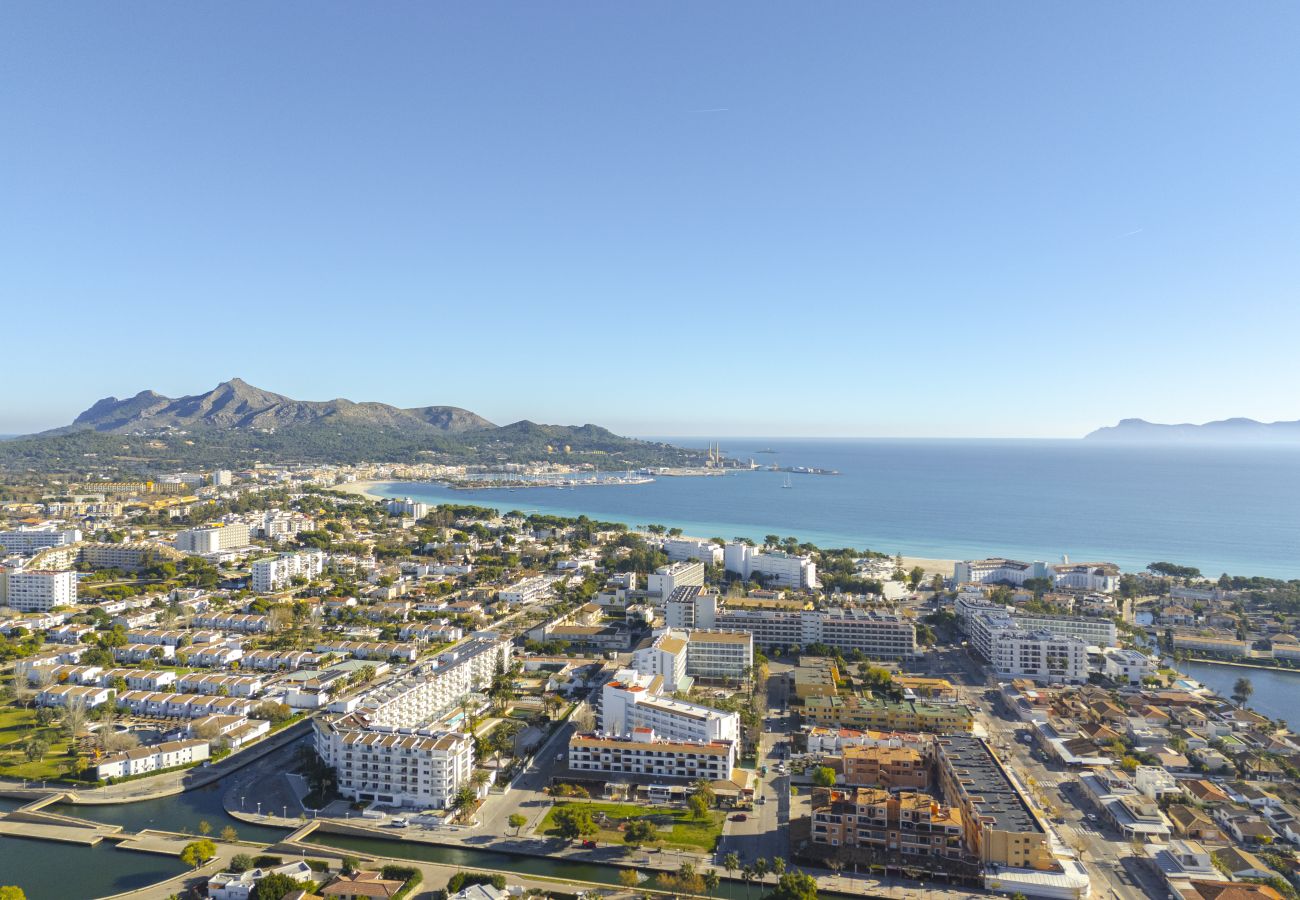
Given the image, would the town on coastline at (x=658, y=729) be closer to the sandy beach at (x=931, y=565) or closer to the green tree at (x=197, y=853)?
the green tree at (x=197, y=853)

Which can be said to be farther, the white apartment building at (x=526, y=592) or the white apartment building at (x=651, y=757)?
the white apartment building at (x=526, y=592)

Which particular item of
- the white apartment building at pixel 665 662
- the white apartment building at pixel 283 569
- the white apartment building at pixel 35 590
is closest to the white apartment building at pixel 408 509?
the white apartment building at pixel 283 569

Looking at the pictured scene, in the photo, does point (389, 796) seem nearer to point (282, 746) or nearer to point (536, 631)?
point (282, 746)

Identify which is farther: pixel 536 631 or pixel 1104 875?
pixel 536 631

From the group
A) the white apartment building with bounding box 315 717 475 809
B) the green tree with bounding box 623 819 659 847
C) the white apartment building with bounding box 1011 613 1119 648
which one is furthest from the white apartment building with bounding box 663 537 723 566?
the green tree with bounding box 623 819 659 847

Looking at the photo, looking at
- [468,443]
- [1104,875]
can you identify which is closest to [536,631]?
[1104,875]

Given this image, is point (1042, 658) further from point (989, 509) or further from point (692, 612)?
point (989, 509)
